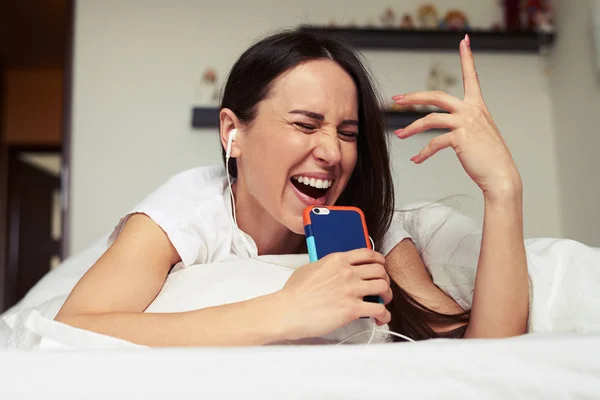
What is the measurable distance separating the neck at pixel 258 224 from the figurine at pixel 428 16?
62.0 inches

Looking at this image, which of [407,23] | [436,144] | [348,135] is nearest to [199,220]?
[348,135]

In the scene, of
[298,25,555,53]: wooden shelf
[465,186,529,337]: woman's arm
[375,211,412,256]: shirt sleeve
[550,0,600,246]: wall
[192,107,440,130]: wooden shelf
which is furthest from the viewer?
[298,25,555,53]: wooden shelf

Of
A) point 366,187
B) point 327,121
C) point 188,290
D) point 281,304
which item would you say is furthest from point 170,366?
point 366,187

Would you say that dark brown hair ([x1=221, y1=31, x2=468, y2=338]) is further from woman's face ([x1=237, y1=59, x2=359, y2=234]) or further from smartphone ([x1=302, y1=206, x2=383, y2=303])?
smartphone ([x1=302, y1=206, x2=383, y2=303])

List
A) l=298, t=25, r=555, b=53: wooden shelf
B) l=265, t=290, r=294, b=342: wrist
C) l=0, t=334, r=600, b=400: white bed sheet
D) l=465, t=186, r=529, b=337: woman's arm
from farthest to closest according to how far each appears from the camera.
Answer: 1. l=298, t=25, r=555, b=53: wooden shelf
2. l=465, t=186, r=529, b=337: woman's arm
3. l=265, t=290, r=294, b=342: wrist
4. l=0, t=334, r=600, b=400: white bed sheet

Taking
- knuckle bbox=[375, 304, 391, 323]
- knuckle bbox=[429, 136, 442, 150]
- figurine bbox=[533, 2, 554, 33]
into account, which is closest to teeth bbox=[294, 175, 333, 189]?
knuckle bbox=[429, 136, 442, 150]

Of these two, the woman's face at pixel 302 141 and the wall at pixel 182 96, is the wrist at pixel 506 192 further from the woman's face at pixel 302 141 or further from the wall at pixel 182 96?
the wall at pixel 182 96

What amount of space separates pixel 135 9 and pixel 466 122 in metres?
1.87

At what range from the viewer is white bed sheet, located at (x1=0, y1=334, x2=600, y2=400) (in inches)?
19.7

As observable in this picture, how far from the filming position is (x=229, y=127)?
1.15 meters

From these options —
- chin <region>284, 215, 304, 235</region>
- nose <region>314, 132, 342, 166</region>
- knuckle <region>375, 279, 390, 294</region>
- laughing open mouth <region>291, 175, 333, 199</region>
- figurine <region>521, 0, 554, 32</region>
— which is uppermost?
figurine <region>521, 0, 554, 32</region>

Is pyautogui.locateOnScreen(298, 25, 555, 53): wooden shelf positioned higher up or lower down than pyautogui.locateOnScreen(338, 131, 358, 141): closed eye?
higher up

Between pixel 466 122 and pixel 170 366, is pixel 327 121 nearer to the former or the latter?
pixel 466 122

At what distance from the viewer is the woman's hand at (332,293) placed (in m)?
0.70
